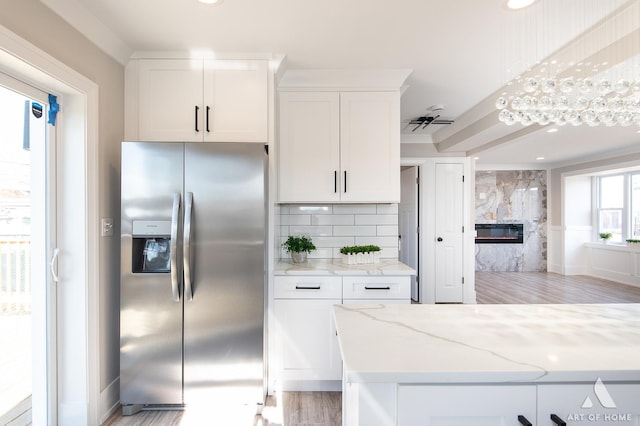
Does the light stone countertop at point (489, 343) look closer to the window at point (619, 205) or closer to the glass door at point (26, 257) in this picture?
the glass door at point (26, 257)

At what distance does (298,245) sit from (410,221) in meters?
2.75

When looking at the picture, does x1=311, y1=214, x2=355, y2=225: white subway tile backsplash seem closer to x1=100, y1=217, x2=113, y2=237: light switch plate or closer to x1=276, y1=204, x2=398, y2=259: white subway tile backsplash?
x1=276, y1=204, x2=398, y2=259: white subway tile backsplash

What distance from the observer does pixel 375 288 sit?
7.61 feet

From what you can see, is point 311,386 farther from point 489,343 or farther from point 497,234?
point 497,234

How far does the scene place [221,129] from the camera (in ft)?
7.55

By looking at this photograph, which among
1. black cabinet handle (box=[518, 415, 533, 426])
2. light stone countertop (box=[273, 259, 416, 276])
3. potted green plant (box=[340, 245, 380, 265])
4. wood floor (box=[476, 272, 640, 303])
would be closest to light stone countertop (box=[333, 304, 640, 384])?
black cabinet handle (box=[518, 415, 533, 426])

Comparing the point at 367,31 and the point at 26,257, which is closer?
the point at 26,257

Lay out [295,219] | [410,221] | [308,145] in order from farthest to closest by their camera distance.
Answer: [410,221]
[295,219]
[308,145]

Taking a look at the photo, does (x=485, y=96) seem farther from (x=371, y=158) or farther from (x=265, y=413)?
(x=265, y=413)

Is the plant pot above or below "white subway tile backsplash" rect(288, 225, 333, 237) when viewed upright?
below

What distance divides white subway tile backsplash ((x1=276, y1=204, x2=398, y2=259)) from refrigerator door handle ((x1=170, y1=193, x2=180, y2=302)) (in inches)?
45.6

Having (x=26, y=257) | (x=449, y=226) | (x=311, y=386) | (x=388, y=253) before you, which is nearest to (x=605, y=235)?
(x=449, y=226)

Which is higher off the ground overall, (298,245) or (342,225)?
(342,225)

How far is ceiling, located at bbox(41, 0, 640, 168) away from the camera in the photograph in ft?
5.78
